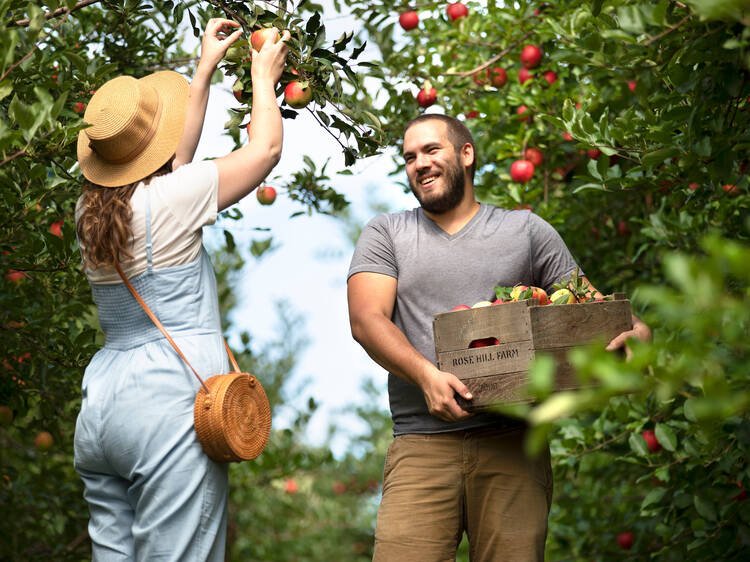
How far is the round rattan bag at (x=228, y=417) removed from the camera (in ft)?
6.95

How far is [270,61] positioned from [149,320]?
2.57 ft

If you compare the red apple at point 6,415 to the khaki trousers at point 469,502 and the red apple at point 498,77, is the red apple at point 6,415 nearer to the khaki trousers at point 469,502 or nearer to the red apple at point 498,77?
the khaki trousers at point 469,502

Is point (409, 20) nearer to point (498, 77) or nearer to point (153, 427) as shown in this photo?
point (498, 77)

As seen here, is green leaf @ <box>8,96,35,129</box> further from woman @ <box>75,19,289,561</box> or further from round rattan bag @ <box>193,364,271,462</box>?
round rattan bag @ <box>193,364,271,462</box>

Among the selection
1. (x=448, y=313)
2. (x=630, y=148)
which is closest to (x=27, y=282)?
(x=448, y=313)

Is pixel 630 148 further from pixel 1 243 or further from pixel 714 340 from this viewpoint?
pixel 1 243

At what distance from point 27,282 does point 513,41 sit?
2659 millimetres

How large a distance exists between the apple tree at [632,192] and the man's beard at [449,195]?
37 centimetres

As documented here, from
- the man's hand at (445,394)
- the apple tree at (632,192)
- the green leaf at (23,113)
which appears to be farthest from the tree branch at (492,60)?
the green leaf at (23,113)

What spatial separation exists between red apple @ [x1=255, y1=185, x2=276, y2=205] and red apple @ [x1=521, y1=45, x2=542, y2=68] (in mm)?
1451

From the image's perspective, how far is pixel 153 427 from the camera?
214cm

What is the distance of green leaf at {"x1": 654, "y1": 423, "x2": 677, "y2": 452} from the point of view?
3.29 m

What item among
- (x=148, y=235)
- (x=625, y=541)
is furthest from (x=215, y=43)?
(x=625, y=541)

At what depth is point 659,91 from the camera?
244 centimetres
